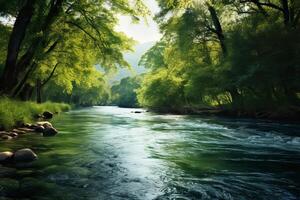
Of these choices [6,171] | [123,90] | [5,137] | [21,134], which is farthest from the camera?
[123,90]

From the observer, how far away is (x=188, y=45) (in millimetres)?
32406

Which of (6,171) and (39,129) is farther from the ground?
(39,129)

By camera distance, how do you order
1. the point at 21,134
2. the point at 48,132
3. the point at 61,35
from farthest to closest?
1. the point at 61,35
2. the point at 48,132
3. the point at 21,134

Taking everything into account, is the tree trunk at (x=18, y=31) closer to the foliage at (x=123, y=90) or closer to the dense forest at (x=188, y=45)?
the dense forest at (x=188, y=45)

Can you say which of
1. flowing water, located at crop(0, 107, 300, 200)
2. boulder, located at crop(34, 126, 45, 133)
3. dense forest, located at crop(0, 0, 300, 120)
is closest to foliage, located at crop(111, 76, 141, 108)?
dense forest, located at crop(0, 0, 300, 120)

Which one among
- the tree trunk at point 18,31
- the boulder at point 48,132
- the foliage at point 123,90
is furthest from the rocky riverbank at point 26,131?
the foliage at point 123,90

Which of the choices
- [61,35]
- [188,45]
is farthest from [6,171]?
[188,45]

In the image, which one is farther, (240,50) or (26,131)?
(240,50)

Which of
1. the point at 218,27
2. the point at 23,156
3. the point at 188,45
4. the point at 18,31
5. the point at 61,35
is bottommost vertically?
the point at 23,156

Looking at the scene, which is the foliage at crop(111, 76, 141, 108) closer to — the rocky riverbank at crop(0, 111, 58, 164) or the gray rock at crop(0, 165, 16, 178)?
the rocky riverbank at crop(0, 111, 58, 164)

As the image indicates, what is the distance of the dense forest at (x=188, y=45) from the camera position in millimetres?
15859

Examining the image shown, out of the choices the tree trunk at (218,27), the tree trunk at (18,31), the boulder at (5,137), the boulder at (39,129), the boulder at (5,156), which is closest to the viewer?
the boulder at (5,156)

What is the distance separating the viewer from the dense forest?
15859mm

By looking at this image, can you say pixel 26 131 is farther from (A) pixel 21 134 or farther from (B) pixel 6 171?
(B) pixel 6 171
